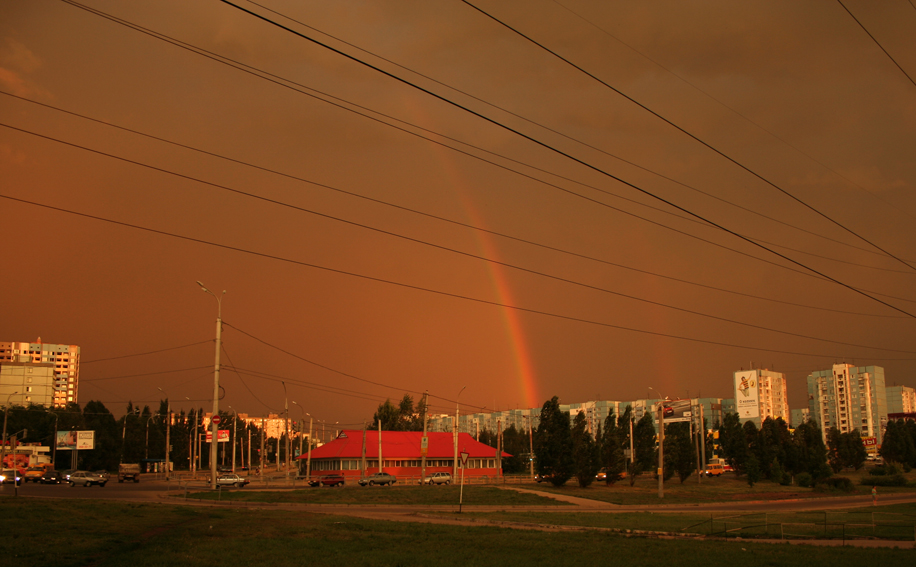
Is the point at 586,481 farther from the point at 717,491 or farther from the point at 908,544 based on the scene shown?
the point at 908,544

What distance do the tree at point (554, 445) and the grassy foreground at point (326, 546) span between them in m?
38.2

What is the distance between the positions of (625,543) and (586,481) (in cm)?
4490

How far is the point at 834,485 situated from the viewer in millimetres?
77312

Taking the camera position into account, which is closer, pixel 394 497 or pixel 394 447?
pixel 394 497

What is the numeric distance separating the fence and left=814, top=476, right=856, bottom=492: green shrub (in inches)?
1673

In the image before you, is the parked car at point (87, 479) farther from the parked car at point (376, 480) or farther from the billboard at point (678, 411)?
the billboard at point (678, 411)

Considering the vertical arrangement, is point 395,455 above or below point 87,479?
below

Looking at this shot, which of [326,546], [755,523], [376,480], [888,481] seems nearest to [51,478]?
[376,480]

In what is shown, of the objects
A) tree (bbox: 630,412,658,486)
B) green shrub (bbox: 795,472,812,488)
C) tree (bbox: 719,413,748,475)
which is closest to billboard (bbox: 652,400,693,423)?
tree (bbox: 630,412,658,486)

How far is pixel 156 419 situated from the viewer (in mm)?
148250

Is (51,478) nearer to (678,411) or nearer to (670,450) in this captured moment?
(670,450)

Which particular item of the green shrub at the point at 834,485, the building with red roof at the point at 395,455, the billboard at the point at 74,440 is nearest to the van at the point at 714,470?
the green shrub at the point at 834,485

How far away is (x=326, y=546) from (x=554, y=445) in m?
47.3

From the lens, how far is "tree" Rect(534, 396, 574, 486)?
66.4m
